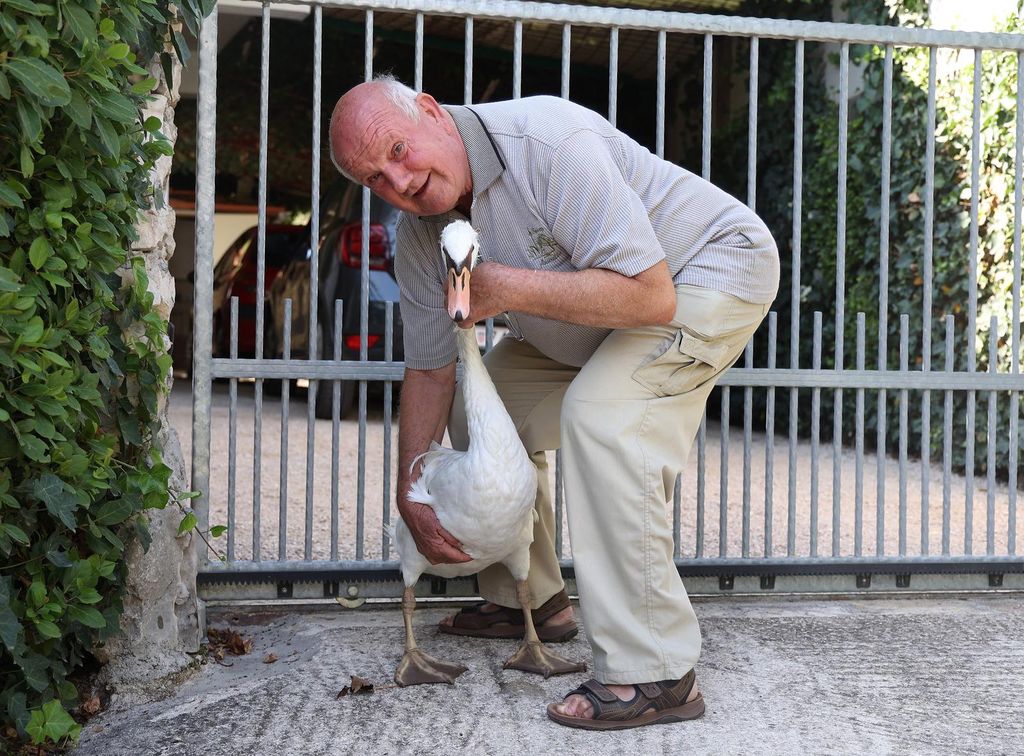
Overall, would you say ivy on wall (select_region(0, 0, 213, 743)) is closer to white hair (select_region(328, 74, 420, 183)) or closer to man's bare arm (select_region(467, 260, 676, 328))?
white hair (select_region(328, 74, 420, 183))

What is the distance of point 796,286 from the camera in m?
3.90

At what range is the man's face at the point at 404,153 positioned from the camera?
2752 millimetres

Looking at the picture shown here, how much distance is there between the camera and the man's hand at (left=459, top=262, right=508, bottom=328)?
275 cm

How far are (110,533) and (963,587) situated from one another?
9.67ft

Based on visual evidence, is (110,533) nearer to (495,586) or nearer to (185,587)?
(185,587)

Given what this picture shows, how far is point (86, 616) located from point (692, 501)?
13.1 feet

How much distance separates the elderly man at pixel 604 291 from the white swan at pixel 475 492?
8cm

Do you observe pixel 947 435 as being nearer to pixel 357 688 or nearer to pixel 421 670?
pixel 421 670

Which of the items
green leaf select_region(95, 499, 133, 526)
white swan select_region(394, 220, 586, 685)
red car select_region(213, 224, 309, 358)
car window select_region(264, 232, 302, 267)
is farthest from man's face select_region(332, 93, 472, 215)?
car window select_region(264, 232, 302, 267)

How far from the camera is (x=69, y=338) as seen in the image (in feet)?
8.23

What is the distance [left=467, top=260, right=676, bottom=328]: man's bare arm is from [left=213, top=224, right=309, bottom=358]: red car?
6.51 metres

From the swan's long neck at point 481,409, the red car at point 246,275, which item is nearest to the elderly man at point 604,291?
the swan's long neck at point 481,409

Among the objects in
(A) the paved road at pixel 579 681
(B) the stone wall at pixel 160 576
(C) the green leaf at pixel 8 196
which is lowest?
(A) the paved road at pixel 579 681

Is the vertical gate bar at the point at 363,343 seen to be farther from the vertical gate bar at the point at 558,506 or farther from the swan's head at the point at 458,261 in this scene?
the swan's head at the point at 458,261
